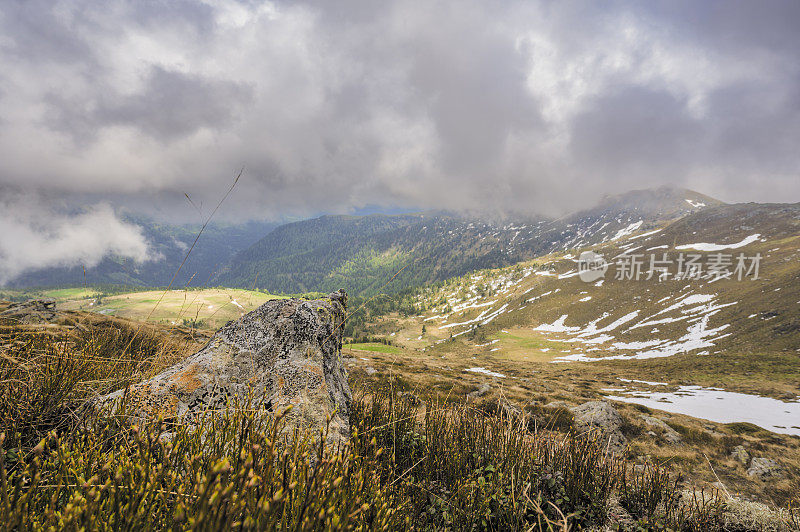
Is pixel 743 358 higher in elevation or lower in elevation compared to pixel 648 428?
lower

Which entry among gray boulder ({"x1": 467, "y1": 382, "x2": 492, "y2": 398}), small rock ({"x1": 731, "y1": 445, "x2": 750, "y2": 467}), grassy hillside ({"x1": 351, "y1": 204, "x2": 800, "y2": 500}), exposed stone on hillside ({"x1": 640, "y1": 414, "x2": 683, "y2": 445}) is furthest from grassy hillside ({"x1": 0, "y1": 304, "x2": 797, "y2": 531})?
small rock ({"x1": 731, "y1": 445, "x2": 750, "y2": 467})

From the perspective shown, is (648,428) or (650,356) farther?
(650,356)

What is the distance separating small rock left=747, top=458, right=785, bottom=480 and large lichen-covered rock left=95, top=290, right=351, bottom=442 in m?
27.1

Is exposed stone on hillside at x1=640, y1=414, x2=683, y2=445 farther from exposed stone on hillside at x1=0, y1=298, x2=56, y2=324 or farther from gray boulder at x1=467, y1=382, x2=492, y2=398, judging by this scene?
exposed stone on hillside at x1=0, y1=298, x2=56, y2=324

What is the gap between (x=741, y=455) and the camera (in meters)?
20.7

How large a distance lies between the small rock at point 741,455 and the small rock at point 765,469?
116 centimetres

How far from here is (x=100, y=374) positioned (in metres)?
4.79

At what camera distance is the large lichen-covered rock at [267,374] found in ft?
14.2

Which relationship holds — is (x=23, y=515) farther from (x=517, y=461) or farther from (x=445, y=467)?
(x=517, y=461)

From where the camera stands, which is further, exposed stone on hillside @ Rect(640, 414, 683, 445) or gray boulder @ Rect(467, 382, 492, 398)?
gray boulder @ Rect(467, 382, 492, 398)

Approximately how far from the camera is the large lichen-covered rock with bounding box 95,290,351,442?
4316mm

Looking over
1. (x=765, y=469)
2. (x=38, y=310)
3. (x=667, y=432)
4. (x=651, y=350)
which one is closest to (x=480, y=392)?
(x=667, y=432)

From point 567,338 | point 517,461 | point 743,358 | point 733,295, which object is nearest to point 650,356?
point 743,358

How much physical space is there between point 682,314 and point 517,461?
524ft
